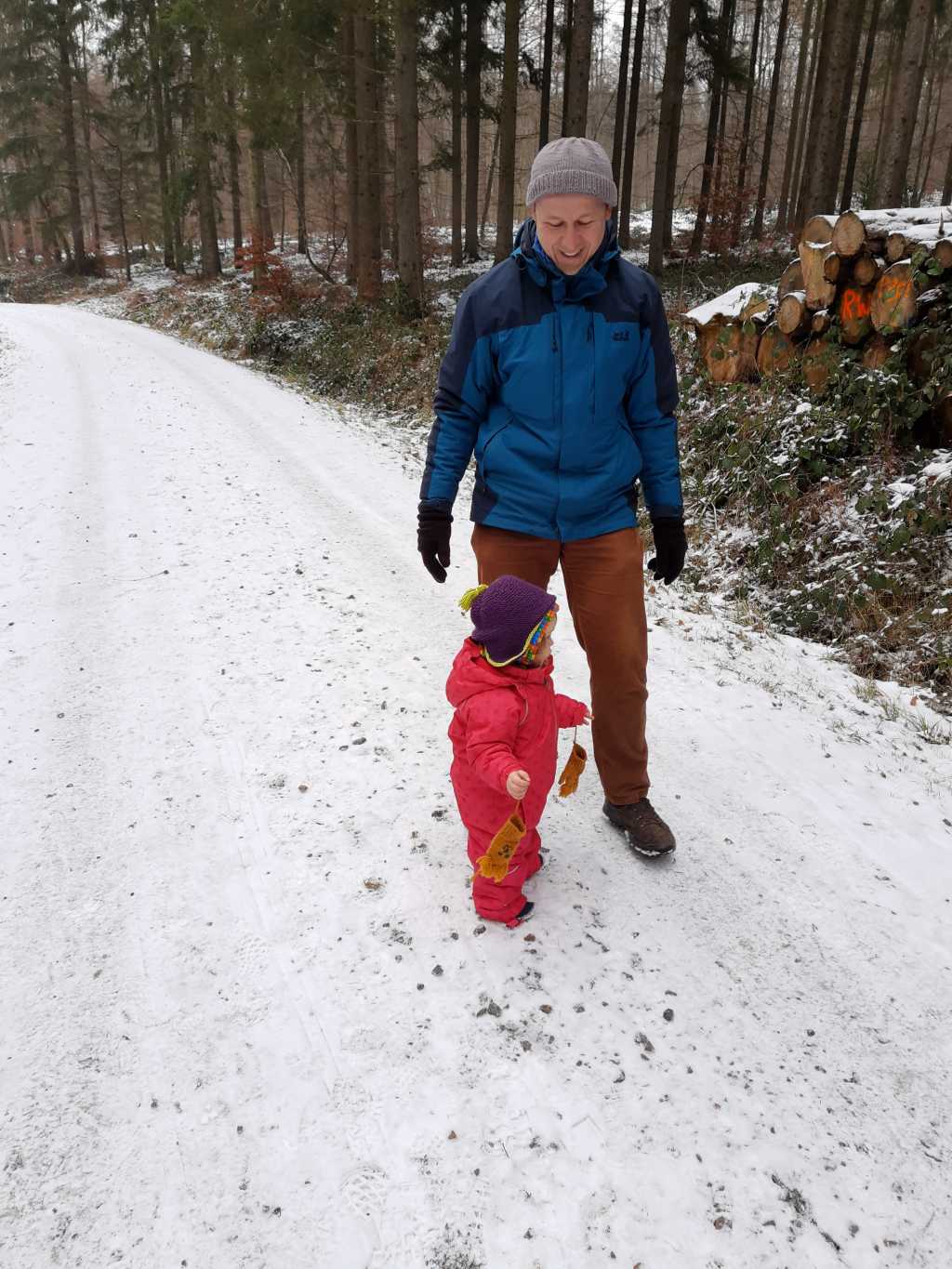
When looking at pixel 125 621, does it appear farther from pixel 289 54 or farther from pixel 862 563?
pixel 289 54

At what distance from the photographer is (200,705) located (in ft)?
12.5

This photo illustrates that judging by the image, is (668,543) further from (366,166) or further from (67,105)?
(67,105)

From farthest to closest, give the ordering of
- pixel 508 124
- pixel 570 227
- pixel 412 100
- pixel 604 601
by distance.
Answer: pixel 508 124
pixel 412 100
pixel 604 601
pixel 570 227

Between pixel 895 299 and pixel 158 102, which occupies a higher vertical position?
pixel 158 102

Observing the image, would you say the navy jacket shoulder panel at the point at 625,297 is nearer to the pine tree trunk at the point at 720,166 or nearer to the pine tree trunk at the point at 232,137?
the pine tree trunk at the point at 720,166

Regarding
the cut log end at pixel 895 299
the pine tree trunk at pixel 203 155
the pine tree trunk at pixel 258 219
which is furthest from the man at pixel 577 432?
the pine tree trunk at pixel 203 155

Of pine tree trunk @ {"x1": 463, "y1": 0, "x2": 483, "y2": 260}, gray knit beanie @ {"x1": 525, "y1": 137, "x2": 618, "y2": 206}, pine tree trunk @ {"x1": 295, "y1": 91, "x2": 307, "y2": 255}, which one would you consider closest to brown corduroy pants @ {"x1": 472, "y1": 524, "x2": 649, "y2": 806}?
gray knit beanie @ {"x1": 525, "y1": 137, "x2": 618, "y2": 206}

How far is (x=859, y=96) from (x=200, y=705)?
23275mm

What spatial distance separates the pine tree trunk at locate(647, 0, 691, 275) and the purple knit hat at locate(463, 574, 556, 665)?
632 inches

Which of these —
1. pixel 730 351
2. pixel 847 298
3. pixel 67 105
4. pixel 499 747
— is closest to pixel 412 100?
pixel 730 351

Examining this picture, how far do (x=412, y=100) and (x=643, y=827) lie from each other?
48.0 feet

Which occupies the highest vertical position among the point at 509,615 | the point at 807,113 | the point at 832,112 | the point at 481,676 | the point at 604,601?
the point at 807,113

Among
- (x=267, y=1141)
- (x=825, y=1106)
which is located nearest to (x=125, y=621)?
(x=267, y=1141)

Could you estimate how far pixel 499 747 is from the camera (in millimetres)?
2256
